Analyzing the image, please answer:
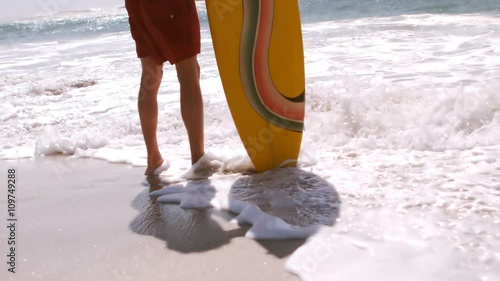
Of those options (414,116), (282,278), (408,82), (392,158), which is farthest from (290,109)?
(408,82)

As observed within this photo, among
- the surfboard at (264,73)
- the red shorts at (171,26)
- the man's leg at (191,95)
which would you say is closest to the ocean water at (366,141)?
the surfboard at (264,73)

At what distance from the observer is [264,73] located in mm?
2398

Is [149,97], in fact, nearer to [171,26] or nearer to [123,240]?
[171,26]

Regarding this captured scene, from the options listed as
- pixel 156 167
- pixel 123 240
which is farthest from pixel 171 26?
pixel 123 240

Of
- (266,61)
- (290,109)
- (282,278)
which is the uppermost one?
(266,61)

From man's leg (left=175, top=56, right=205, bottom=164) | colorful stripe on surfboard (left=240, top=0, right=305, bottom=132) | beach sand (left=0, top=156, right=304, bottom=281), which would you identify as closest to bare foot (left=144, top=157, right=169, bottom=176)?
beach sand (left=0, top=156, right=304, bottom=281)

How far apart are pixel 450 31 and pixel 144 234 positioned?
20.7ft

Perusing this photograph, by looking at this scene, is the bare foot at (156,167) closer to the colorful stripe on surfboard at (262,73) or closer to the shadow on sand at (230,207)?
the shadow on sand at (230,207)

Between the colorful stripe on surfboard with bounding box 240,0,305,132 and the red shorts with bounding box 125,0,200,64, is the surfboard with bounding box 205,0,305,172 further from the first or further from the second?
the red shorts with bounding box 125,0,200,64

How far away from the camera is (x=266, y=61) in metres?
2.40

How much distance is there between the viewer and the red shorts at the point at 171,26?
7.23 feet

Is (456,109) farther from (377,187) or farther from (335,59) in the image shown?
(335,59)

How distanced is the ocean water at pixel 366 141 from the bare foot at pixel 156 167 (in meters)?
0.08

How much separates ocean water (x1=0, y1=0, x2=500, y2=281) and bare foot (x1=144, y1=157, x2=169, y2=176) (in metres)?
0.08
